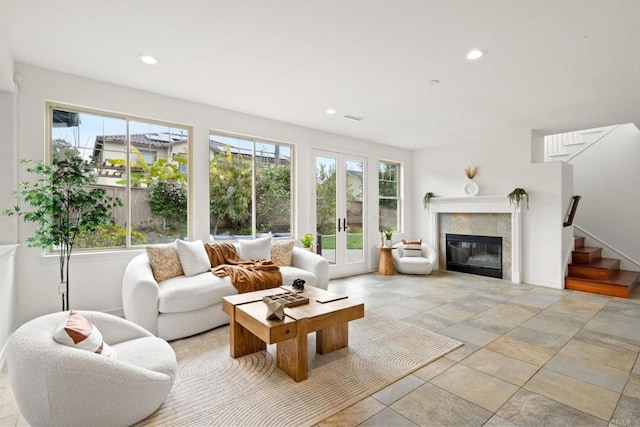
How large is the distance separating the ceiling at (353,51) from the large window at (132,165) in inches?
19.3

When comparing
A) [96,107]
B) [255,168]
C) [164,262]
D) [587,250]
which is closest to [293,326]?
[164,262]

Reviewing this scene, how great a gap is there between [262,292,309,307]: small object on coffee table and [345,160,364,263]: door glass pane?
3270 mm

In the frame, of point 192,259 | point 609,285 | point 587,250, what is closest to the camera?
point 192,259

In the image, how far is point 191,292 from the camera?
303 cm

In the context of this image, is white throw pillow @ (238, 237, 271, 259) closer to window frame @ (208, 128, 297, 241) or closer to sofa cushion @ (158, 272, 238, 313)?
window frame @ (208, 128, 297, 241)

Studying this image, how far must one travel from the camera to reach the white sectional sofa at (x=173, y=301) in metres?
2.83

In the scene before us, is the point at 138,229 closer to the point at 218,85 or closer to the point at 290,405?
the point at 218,85

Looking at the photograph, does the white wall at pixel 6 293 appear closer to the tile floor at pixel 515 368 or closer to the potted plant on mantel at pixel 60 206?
the potted plant on mantel at pixel 60 206

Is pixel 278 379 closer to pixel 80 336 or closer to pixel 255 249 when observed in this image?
pixel 80 336

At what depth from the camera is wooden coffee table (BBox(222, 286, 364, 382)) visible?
223 cm

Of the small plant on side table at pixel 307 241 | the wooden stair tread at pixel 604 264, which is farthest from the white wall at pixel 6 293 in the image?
the wooden stair tread at pixel 604 264

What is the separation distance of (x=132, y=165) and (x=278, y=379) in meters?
3.04

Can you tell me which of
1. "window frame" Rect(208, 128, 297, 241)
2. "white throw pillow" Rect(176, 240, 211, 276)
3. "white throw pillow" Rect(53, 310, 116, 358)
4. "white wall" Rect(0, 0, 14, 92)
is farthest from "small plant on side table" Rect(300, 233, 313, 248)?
"white wall" Rect(0, 0, 14, 92)

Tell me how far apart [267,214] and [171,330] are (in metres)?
2.32
